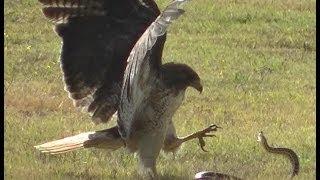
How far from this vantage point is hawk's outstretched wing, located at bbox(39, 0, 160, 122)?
22.5 feet

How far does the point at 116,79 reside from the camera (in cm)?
702

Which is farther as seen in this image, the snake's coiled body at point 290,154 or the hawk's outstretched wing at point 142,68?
the snake's coiled body at point 290,154

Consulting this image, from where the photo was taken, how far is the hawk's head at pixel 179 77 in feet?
21.5

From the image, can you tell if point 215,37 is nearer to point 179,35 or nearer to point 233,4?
point 179,35

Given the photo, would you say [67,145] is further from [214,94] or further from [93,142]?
[214,94]

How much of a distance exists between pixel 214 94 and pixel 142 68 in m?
4.97

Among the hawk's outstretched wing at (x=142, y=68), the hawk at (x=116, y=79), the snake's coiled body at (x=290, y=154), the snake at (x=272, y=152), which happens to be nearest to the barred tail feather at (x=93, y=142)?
the hawk at (x=116, y=79)

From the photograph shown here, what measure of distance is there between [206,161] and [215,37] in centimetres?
689

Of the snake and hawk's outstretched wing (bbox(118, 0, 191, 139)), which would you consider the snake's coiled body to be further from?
hawk's outstretched wing (bbox(118, 0, 191, 139))

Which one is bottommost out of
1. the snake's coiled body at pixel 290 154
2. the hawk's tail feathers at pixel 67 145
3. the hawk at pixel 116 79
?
the snake's coiled body at pixel 290 154

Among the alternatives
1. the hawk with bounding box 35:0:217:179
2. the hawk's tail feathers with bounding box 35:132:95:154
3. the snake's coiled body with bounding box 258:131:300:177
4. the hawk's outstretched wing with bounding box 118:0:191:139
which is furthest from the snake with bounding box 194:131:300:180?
the hawk's tail feathers with bounding box 35:132:95:154

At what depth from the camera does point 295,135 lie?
351 inches

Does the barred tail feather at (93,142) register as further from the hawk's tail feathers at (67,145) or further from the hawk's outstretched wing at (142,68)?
the hawk's outstretched wing at (142,68)

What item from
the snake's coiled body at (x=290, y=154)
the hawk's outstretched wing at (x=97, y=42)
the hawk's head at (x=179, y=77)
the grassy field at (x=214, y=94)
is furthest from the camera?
the grassy field at (x=214, y=94)
